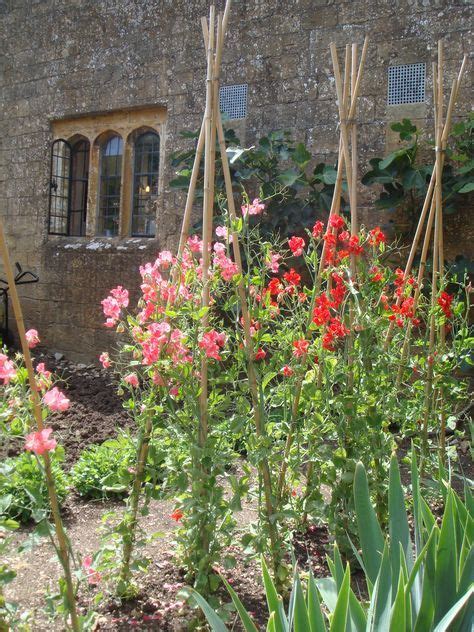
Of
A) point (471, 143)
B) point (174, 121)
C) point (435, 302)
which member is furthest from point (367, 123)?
point (435, 302)

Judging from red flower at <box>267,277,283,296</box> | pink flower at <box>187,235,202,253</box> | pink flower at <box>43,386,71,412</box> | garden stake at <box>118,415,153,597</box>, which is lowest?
garden stake at <box>118,415,153,597</box>

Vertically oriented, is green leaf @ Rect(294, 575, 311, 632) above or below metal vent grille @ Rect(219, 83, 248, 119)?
below

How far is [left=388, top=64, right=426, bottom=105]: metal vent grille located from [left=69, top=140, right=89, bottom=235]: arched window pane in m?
3.10

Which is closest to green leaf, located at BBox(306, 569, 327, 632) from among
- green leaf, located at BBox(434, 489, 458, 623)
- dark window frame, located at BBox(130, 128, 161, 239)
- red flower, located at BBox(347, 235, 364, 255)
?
green leaf, located at BBox(434, 489, 458, 623)

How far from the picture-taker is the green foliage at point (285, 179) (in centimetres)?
480

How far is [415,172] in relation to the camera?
14.8ft

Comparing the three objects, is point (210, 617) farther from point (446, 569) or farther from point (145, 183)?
point (145, 183)

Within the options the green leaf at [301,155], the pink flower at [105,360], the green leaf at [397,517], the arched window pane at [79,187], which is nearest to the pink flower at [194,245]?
the pink flower at [105,360]

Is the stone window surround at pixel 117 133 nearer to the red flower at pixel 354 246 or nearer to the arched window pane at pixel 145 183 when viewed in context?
the arched window pane at pixel 145 183

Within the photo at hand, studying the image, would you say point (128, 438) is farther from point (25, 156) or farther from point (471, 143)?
point (25, 156)

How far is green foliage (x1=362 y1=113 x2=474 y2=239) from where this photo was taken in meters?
4.41

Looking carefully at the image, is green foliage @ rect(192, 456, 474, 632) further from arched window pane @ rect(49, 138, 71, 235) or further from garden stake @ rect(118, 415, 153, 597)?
arched window pane @ rect(49, 138, 71, 235)

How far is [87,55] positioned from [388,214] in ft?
10.7

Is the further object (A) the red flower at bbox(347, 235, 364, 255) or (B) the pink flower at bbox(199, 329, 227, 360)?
(A) the red flower at bbox(347, 235, 364, 255)
